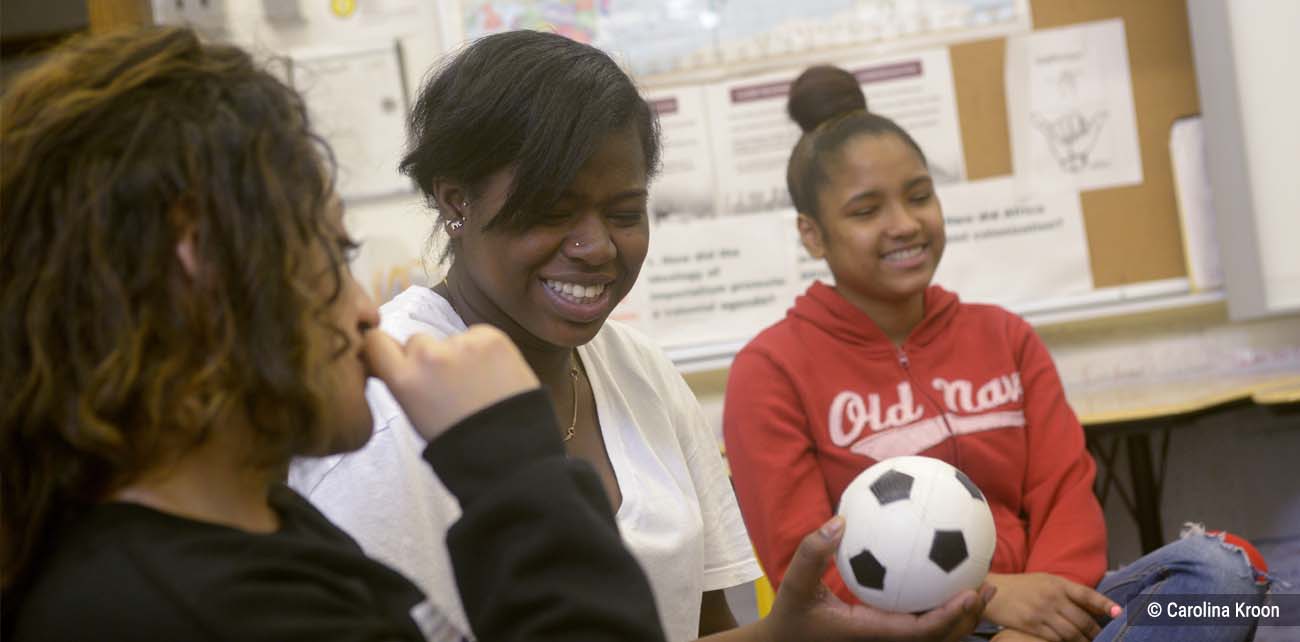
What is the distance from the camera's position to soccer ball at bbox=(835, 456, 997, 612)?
1616mm

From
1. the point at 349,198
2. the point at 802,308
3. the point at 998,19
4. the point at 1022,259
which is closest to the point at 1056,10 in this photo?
the point at 998,19

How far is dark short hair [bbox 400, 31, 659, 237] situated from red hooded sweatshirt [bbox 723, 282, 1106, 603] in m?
0.81

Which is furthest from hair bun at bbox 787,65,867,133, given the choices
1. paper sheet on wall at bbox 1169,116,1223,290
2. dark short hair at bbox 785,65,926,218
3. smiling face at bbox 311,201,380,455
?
smiling face at bbox 311,201,380,455

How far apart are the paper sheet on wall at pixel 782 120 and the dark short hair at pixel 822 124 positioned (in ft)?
3.62

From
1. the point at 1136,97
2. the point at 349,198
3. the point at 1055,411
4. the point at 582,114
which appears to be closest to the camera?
the point at 582,114

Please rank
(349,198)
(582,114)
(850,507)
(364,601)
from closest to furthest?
(364,601) < (582,114) < (850,507) < (349,198)

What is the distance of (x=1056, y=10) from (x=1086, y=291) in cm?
Result: 82

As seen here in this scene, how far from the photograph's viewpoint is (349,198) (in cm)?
395

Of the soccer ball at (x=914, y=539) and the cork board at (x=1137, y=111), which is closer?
the soccer ball at (x=914, y=539)

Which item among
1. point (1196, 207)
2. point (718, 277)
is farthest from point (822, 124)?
point (1196, 207)

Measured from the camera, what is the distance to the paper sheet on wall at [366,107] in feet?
12.9

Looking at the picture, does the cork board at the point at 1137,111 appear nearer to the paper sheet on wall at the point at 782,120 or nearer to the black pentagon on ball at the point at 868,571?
the paper sheet on wall at the point at 782,120

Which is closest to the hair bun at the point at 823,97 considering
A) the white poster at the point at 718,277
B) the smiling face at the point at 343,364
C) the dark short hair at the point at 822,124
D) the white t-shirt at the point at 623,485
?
the dark short hair at the point at 822,124

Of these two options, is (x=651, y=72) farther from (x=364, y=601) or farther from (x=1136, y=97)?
(x=364, y=601)
